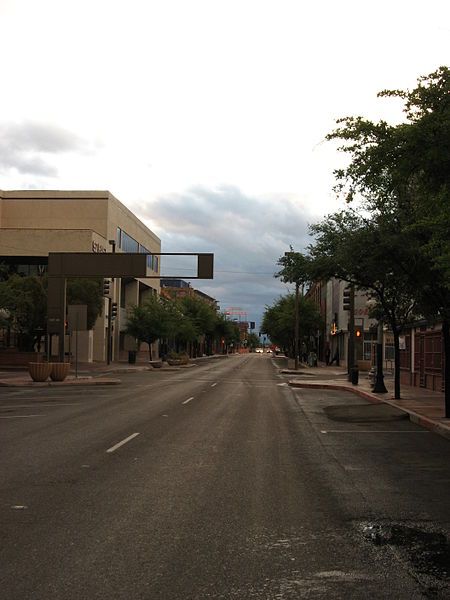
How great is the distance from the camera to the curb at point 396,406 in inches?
576

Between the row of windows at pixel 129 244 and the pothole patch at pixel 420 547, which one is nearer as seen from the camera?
the pothole patch at pixel 420 547

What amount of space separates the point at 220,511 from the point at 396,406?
1374 cm

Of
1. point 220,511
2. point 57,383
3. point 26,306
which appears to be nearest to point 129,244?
point 26,306

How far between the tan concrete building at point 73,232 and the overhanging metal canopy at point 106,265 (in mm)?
17548

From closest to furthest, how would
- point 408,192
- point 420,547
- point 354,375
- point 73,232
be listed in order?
point 420,547 < point 408,192 < point 354,375 < point 73,232

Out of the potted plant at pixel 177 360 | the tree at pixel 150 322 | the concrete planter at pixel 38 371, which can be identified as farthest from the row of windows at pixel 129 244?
Answer: the concrete planter at pixel 38 371

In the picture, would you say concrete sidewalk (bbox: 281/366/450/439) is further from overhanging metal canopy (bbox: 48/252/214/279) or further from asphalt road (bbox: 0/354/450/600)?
overhanging metal canopy (bbox: 48/252/214/279)

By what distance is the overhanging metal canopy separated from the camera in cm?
3409

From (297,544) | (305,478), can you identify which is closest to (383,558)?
(297,544)

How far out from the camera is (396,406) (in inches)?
781

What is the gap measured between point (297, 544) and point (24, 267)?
5776 cm

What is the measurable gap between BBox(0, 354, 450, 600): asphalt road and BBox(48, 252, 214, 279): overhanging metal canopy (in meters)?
19.6

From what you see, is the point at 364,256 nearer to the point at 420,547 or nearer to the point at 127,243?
the point at 420,547

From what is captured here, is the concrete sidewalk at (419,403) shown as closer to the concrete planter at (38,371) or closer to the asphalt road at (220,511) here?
the asphalt road at (220,511)
